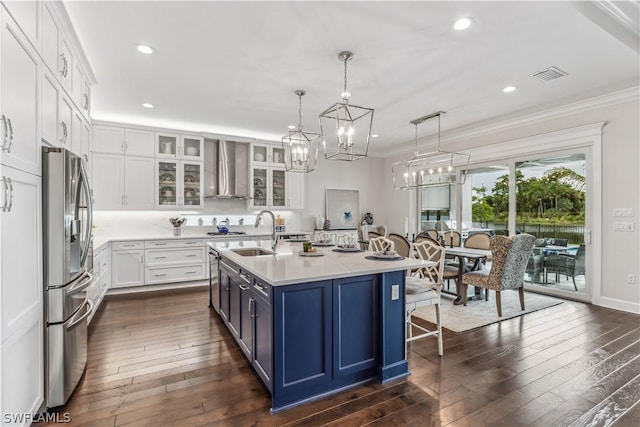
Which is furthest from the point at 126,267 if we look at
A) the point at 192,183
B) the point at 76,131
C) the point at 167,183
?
the point at 76,131

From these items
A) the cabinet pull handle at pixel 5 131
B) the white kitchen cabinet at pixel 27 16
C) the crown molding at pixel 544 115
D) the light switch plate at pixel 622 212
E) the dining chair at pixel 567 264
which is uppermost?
the crown molding at pixel 544 115

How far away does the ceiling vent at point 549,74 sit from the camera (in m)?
3.44

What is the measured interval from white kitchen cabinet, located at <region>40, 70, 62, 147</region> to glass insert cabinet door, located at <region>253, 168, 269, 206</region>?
12.7ft

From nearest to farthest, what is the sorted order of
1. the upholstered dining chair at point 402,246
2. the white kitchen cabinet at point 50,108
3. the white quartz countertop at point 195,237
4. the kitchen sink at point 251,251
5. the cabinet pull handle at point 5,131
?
1. the cabinet pull handle at point 5,131
2. the white kitchen cabinet at point 50,108
3. the kitchen sink at point 251,251
4. the upholstered dining chair at point 402,246
5. the white quartz countertop at point 195,237

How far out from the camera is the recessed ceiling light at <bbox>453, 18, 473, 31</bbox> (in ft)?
8.29

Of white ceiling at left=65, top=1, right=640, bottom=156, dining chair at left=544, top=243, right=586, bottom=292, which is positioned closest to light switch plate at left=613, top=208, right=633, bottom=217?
dining chair at left=544, top=243, right=586, bottom=292

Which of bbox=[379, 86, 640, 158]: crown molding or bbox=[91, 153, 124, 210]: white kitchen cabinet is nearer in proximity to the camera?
bbox=[379, 86, 640, 158]: crown molding

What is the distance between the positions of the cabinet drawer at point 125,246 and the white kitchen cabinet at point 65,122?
2477 millimetres

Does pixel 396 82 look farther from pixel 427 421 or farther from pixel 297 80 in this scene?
pixel 427 421

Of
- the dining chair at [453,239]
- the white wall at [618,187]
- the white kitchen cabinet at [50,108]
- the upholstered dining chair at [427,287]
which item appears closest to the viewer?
the white kitchen cabinet at [50,108]

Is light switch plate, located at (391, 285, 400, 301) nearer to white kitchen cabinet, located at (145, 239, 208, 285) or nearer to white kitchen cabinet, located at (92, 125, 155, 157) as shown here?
white kitchen cabinet, located at (145, 239, 208, 285)

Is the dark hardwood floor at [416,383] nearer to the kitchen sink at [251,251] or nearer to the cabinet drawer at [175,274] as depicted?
the kitchen sink at [251,251]

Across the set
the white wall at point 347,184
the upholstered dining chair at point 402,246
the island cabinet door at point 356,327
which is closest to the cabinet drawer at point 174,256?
the white wall at point 347,184

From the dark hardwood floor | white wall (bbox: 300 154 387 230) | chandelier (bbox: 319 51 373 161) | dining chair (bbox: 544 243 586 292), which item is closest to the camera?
the dark hardwood floor
